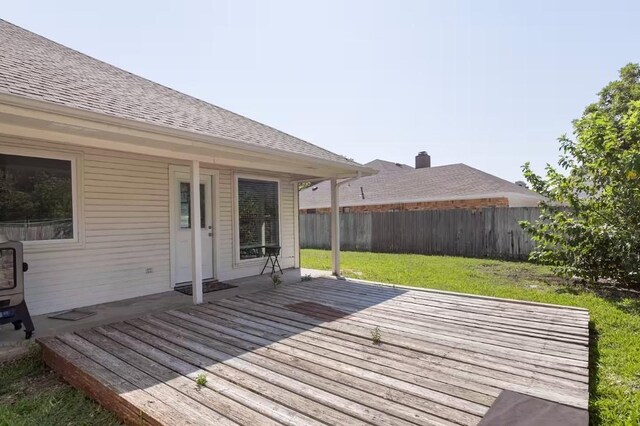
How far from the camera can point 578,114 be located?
17.6 m

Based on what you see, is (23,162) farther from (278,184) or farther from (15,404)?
(278,184)

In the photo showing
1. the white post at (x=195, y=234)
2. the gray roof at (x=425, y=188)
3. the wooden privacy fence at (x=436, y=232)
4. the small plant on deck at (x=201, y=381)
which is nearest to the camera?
the small plant on deck at (x=201, y=381)

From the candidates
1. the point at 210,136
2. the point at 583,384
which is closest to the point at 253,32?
the point at 210,136

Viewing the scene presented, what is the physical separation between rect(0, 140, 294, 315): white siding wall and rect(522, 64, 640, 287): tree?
6.82 metres

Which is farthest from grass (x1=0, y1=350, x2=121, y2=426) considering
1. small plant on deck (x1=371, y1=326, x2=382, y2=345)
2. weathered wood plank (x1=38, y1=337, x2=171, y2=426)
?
small plant on deck (x1=371, y1=326, x2=382, y2=345)

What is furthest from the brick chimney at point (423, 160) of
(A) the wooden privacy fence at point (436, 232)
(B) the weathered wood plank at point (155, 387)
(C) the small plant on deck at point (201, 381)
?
(C) the small plant on deck at point (201, 381)

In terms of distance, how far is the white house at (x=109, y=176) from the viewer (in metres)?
3.78

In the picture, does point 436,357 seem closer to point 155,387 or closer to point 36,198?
point 155,387

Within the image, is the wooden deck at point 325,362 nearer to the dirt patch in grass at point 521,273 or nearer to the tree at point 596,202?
the tree at point 596,202

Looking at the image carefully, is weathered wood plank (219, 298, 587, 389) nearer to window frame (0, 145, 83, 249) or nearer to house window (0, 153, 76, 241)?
window frame (0, 145, 83, 249)

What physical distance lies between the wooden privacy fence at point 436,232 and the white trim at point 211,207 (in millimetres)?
7888

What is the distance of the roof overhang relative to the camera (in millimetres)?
3162

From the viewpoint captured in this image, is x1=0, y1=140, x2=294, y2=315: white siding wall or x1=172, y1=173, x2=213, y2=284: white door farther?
x1=172, y1=173, x2=213, y2=284: white door

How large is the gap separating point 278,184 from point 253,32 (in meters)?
3.37
